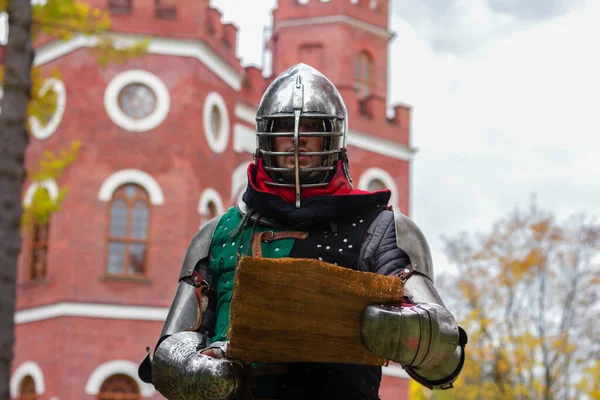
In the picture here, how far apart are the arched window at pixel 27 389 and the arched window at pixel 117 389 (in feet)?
5.38

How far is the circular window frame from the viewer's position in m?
20.1

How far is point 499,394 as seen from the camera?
27984 mm

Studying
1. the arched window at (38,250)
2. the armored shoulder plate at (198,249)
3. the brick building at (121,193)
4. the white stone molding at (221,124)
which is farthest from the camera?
the white stone molding at (221,124)

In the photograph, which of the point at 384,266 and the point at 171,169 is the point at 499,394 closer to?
the point at 171,169

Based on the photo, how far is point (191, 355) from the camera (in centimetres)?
327

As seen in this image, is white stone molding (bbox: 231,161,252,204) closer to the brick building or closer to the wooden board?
the brick building

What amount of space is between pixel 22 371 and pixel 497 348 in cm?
1255


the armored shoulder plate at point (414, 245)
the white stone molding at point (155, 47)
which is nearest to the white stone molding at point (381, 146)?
the white stone molding at point (155, 47)

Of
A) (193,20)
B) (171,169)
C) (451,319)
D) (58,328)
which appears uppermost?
(193,20)

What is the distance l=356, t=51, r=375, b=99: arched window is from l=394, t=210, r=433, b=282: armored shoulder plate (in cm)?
2388

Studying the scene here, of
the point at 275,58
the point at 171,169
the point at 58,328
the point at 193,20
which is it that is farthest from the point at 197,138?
the point at 275,58

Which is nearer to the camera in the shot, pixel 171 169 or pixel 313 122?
pixel 313 122

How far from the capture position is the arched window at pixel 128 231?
19828 millimetres

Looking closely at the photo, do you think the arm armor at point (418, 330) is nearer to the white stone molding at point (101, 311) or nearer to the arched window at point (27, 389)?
the white stone molding at point (101, 311)
